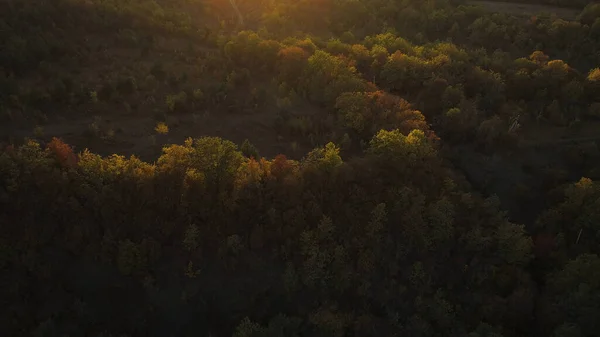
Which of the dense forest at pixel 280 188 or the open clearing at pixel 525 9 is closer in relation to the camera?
the dense forest at pixel 280 188

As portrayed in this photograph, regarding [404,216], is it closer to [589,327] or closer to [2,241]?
[589,327]

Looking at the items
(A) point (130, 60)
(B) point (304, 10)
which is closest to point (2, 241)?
(A) point (130, 60)

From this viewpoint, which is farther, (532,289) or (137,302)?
(532,289)

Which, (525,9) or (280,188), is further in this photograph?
(525,9)
